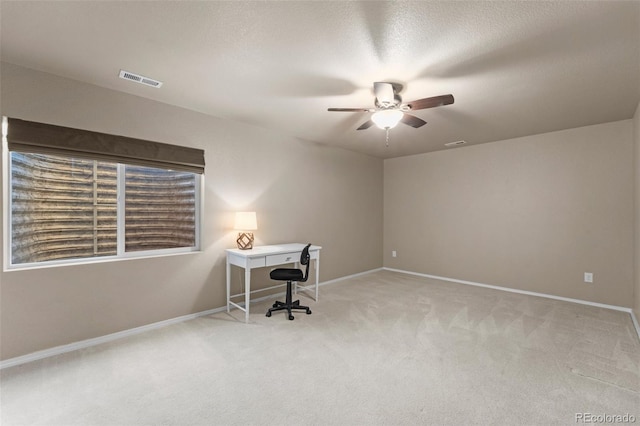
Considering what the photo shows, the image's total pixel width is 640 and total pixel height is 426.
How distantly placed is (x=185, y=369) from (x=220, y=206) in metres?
1.86

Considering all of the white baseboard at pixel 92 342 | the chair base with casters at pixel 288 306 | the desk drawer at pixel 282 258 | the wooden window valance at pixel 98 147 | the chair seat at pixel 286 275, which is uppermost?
the wooden window valance at pixel 98 147

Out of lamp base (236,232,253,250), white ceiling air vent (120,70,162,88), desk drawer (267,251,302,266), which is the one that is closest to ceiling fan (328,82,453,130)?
white ceiling air vent (120,70,162,88)

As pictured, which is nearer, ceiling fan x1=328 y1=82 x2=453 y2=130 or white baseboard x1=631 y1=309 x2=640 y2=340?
ceiling fan x1=328 y1=82 x2=453 y2=130

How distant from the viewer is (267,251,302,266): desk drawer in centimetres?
348

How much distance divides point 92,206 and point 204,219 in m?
1.05

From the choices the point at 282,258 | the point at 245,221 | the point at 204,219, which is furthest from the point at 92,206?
the point at 282,258

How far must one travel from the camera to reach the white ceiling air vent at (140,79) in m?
2.48

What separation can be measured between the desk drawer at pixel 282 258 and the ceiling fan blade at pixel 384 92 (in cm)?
204

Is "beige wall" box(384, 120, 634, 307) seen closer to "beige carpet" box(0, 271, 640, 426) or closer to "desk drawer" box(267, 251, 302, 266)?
"beige carpet" box(0, 271, 640, 426)

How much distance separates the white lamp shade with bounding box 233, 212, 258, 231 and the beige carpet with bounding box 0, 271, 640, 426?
40.7 inches

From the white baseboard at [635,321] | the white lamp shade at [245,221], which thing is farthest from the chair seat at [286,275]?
the white baseboard at [635,321]

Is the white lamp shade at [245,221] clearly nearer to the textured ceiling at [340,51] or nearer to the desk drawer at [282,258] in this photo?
the desk drawer at [282,258]

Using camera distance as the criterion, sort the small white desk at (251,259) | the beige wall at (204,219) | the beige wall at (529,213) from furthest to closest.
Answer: the beige wall at (529,213) < the small white desk at (251,259) < the beige wall at (204,219)

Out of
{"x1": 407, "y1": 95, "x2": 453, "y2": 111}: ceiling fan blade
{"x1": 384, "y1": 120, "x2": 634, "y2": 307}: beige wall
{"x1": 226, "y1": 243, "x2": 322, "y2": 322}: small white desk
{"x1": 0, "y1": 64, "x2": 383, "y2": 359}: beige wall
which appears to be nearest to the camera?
{"x1": 407, "y1": 95, "x2": 453, "y2": 111}: ceiling fan blade
